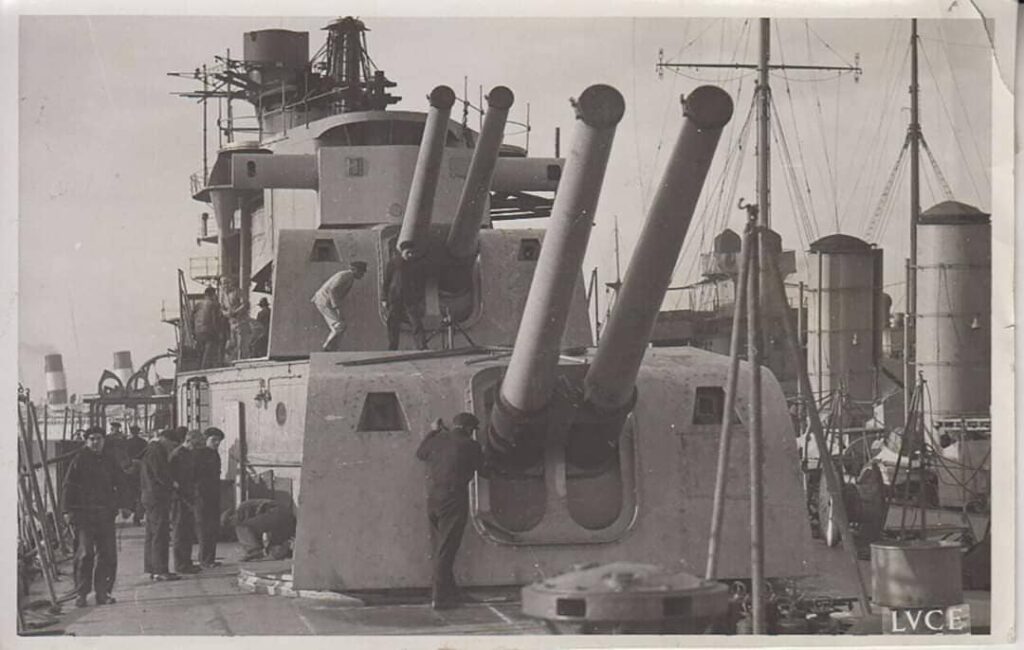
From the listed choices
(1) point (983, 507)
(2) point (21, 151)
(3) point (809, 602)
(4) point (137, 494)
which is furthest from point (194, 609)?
(1) point (983, 507)

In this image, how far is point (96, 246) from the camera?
6.13 metres

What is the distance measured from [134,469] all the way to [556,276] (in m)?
1.85

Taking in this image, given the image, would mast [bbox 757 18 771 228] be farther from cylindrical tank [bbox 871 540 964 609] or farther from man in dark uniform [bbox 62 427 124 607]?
man in dark uniform [bbox 62 427 124 607]

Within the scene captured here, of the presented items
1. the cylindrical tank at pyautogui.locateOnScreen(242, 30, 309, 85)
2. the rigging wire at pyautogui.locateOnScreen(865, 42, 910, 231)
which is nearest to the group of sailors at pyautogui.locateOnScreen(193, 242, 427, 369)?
the cylindrical tank at pyautogui.locateOnScreen(242, 30, 309, 85)

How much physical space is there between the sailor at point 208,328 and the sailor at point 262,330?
0.17m

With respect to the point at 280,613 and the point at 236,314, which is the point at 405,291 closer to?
the point at 236,314

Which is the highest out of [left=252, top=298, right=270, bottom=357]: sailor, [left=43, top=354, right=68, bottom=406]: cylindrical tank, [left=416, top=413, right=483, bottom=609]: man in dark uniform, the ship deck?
[left=252, top=298, right=270, bottom=357]: sailor

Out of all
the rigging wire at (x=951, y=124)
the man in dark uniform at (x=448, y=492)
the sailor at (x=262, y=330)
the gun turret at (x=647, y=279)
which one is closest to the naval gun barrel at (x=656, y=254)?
Answer: the gun turret at (x=647, y=279)

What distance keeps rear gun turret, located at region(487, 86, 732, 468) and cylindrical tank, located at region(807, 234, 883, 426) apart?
51.6 inches

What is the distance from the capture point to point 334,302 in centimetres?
668

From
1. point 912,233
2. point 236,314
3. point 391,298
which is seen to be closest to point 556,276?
point 391,298

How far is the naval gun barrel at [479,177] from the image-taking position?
609cm

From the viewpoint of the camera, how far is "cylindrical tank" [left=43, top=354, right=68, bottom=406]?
19.8ft

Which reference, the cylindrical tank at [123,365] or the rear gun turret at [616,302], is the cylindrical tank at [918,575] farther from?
the cylindrical tank at [123,365]
